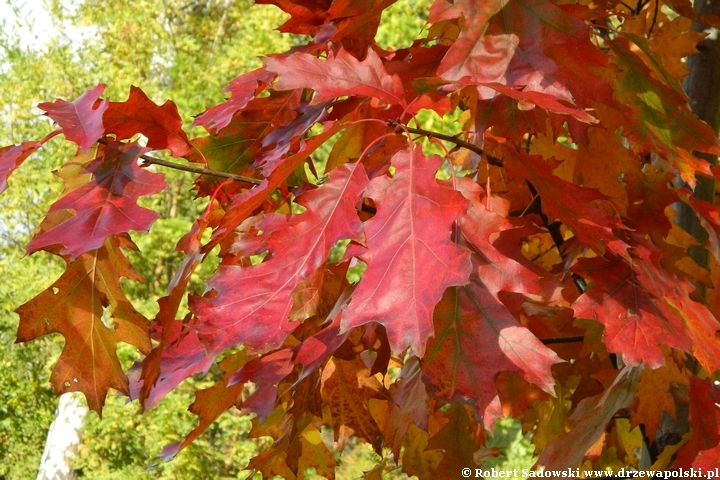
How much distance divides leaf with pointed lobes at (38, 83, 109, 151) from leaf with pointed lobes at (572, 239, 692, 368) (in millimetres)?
483

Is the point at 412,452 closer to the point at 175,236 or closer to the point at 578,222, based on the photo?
the point at 578,222

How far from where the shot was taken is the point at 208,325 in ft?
2.14

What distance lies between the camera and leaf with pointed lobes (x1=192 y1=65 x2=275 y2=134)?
896mm

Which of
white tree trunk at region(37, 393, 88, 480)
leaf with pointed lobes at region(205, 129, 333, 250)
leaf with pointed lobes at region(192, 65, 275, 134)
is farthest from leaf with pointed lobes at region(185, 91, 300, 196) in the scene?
white tree trunk at region(37, 393, 88, 480)

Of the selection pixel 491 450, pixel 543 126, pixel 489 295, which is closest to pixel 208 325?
pixel 489 295

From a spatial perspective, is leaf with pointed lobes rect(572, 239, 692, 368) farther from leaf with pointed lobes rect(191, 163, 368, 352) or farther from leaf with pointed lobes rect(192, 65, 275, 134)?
leaf with pointed lobes rect(192, 65, 275, 134)

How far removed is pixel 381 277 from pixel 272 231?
115mm

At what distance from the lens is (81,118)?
2.45ft

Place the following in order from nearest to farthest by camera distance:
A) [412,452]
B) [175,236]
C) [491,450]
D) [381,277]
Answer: [381,277], [412,452], [491,450], [175,236]

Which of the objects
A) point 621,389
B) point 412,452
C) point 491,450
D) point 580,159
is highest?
point 580,159

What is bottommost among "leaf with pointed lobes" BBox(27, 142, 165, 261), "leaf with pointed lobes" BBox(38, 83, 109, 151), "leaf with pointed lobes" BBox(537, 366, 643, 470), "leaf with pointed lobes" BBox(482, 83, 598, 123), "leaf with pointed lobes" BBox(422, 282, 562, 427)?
"leaf with pointed lobes" BBox(537, 366, 643, 470)

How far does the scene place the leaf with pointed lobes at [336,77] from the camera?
0.72 meters

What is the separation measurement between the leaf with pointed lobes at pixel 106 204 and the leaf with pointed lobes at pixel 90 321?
93 mm

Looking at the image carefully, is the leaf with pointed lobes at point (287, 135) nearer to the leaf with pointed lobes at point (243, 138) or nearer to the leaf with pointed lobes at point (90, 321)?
the leaf with pointed lobes at point (243, 138)
